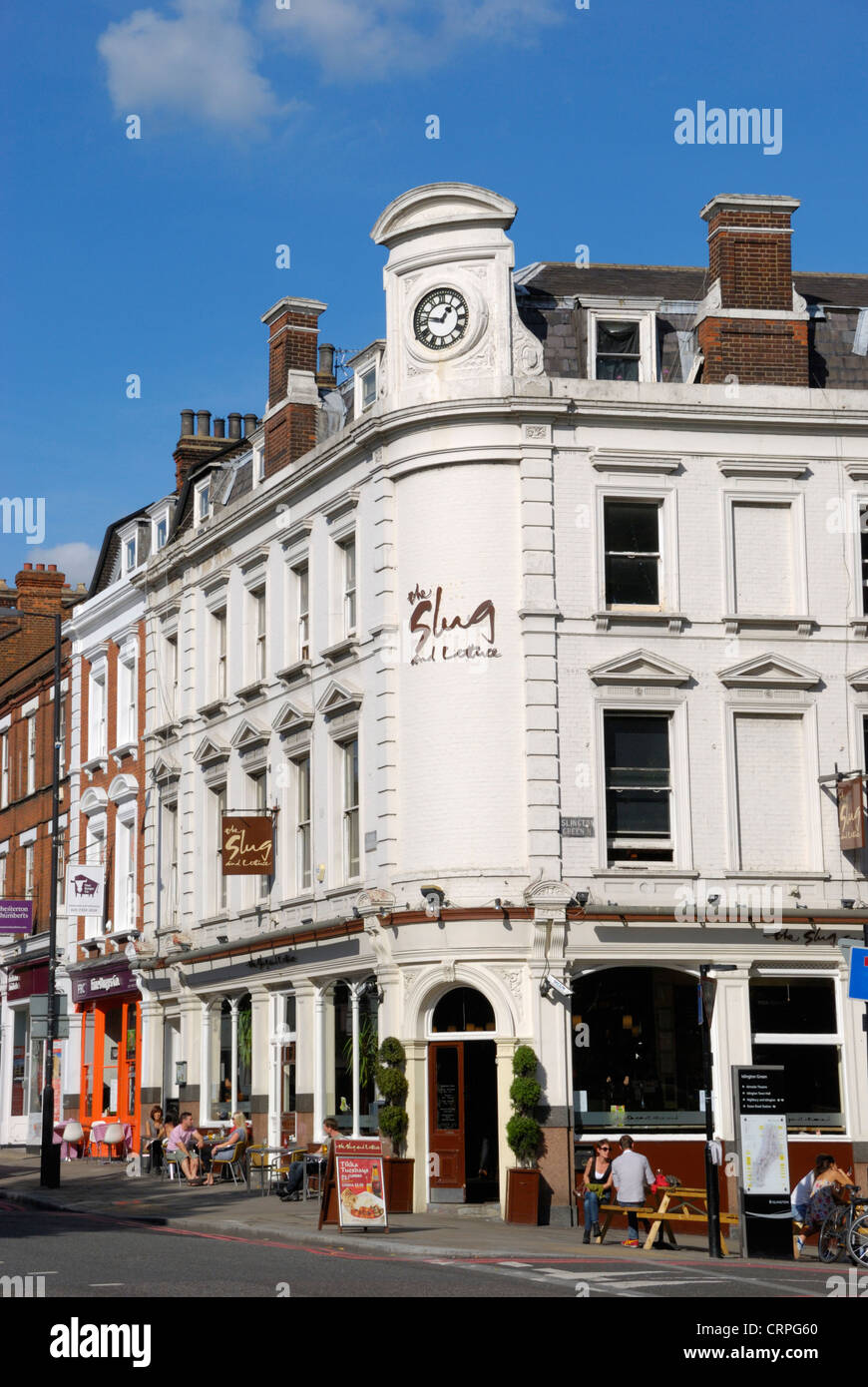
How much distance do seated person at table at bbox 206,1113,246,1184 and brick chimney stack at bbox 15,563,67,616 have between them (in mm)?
23920

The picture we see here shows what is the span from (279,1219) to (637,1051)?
6.11m

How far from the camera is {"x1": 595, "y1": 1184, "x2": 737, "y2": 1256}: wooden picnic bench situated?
872 inches

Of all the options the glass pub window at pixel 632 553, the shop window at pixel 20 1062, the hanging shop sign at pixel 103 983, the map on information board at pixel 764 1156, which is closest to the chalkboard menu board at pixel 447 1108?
the map on information board at pixel 764 1156

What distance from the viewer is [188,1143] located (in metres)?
32.2

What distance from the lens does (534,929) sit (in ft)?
87.2

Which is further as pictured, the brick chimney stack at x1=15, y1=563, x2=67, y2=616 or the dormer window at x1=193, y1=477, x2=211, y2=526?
the brick chimney stack at x1=15, y1=563, x2=67, y2=616

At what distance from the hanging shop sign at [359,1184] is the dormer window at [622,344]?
44.0ft

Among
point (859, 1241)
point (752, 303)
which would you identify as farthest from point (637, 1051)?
point (752, 303)

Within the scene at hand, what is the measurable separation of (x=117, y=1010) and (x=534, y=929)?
18.1 m

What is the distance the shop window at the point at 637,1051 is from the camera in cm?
2677

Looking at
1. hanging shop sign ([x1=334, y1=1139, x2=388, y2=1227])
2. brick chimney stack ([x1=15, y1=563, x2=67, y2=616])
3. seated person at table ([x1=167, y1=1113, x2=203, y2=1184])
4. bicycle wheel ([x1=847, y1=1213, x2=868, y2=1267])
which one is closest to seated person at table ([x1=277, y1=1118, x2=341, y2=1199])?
seated person at table ([x1=167, y1=1113, x2=203, y2=1184])

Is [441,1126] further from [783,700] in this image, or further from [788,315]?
[788,315]

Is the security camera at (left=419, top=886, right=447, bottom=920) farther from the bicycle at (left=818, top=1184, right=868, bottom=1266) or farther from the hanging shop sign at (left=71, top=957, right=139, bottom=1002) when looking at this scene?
the hanging shop sign at (left=71, top=957, right=139, bottom=1002)
